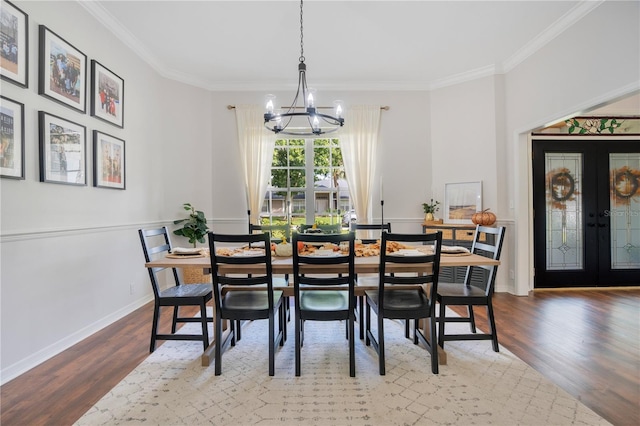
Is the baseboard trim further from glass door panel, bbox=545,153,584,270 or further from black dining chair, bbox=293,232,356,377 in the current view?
glass door panel, bbox=545,153,584,270

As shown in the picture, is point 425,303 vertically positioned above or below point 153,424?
above

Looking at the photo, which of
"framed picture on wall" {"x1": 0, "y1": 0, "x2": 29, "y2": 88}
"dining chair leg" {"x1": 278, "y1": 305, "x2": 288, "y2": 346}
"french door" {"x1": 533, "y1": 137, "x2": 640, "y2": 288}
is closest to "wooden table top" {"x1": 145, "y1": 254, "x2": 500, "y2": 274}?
"dining chair leg" {"x1": 278, "y1": 305, "x2": 288, "y2": 346}

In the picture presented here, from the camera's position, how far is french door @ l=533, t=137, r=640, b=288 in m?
4.20

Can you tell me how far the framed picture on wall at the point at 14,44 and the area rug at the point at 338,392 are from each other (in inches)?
87.2

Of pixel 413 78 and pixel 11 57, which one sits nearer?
pixel 11 57

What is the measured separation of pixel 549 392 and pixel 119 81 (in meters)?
4.60

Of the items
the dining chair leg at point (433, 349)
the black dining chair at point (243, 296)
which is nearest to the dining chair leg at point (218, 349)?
the black dining chair at point (243, 296)

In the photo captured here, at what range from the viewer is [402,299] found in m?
2.18

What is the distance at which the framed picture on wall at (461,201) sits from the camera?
4207 millimetres

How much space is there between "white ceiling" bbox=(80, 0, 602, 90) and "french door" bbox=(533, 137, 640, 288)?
5.19 feet

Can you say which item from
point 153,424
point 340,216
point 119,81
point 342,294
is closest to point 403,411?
point 342,294

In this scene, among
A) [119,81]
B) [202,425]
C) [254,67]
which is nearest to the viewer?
[202,425]

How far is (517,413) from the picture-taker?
Result: 64.9 inches

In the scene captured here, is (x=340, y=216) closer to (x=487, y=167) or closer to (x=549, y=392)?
(x=487, y=167)
